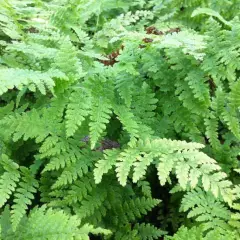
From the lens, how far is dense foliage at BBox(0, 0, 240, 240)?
89.4 inches

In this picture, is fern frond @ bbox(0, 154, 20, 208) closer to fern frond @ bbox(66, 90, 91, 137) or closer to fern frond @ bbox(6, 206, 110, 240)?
fern frond @ bbox(6, 206, 110, 240)

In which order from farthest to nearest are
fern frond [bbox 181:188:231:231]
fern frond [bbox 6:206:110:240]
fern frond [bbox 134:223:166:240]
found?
fern frond [bbox 134:223:166:240] → fern frond [bbox 181:188:231:231] → fern frond [bbox 6:206:110:240]

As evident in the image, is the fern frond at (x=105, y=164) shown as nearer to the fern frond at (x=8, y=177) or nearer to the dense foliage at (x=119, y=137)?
the dense foliage at (x=119, y=137)

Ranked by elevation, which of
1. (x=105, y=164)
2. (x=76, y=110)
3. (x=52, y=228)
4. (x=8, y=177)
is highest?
(x=76, y=110)

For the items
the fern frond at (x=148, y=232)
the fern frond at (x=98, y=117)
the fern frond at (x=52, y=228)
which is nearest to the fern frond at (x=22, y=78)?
the fern frond at (x=98, y=117)

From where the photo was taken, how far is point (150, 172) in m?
2.85

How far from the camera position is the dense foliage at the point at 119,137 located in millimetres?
2270

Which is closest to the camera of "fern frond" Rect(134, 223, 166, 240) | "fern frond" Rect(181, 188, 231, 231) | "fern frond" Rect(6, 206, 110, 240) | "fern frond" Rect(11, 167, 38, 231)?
"fern frond" Rect(6, 206, 110, 240)

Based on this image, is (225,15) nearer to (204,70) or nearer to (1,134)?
(204,70)

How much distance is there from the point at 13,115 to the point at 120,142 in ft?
2.60

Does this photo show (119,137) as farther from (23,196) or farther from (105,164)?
(23,196)

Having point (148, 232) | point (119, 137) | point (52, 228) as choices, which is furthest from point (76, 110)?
point (148, 232)

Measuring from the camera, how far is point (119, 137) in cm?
284

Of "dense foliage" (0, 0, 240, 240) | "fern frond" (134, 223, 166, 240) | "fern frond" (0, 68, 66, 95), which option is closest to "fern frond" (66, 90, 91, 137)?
"dense foliage" (0, 0, 240, 240)
